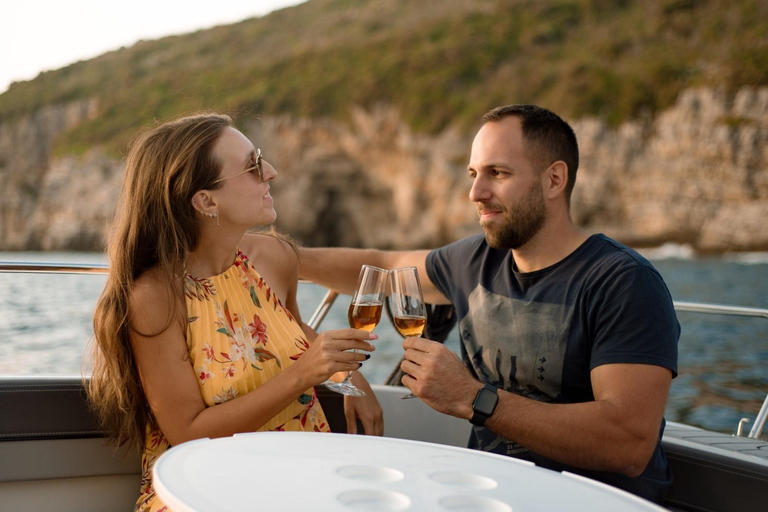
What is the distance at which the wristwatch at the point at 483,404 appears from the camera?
1.57 meters

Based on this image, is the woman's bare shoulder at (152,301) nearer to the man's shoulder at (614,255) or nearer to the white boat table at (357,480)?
the white boat table at (357,480)

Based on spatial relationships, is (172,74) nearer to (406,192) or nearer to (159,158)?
(406,192)

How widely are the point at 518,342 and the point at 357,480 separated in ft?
2.95

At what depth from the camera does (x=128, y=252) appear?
5.63 feet

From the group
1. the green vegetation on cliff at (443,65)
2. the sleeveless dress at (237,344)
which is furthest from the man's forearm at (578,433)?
the green vegetation on cliff at (443,65)

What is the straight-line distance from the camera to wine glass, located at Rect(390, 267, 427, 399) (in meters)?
1.56

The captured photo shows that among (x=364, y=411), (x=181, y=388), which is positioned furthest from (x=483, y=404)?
(x=181, y=388)

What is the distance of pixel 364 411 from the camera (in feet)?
6.33

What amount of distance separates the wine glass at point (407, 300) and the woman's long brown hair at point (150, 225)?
21.1 inches

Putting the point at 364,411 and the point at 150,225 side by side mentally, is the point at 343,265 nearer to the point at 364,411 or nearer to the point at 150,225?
the point at 364,411

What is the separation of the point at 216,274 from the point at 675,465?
1.30 m

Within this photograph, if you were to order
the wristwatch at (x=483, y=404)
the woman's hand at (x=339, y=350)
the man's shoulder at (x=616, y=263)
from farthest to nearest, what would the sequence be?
the man's shoulder at (x=616, y=263) < the wristwatch at (x=483, y=404) < the woman's hand at (x=339, y=350)

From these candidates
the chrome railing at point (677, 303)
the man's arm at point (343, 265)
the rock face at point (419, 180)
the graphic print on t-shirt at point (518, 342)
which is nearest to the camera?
the graphic print on t-shirt at point (518, 342)

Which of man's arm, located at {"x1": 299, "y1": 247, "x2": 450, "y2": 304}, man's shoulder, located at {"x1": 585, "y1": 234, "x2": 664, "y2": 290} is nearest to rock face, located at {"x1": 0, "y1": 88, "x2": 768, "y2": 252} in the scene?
man's arm, located at {"x1": 299, "y1": 247, "x2": 450, "y2": 304}
